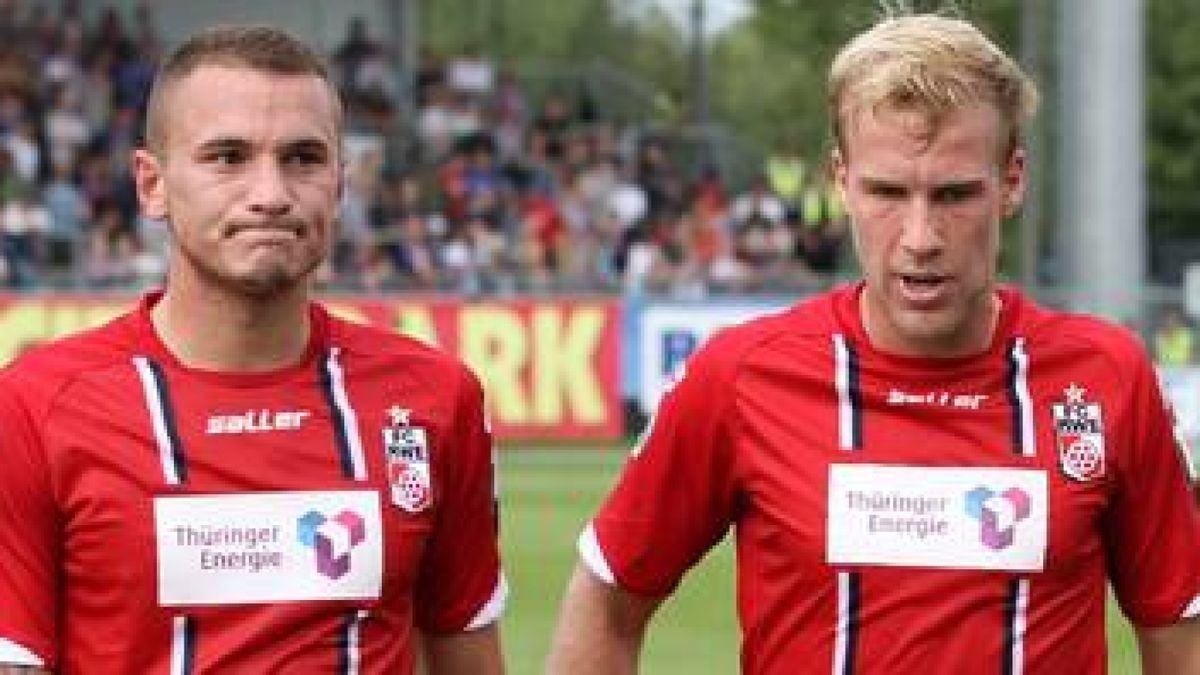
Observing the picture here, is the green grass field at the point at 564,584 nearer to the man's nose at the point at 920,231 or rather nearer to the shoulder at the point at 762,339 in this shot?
the shoulder at the point at 762,339

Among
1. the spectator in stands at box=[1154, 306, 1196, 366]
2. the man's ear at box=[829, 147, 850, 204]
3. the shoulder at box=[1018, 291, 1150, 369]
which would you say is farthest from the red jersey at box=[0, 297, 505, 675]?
the spectator in stands at box=[1154, 306, 1196, 366]

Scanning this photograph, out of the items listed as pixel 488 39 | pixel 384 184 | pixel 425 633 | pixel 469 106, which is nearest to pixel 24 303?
pixel 384 184

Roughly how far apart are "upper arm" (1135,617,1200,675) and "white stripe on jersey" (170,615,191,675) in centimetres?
156

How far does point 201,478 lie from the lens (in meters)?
4.76

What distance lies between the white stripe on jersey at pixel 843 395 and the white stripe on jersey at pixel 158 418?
1.07 meters

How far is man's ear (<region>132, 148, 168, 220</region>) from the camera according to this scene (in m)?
4.79

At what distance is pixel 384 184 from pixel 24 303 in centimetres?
763

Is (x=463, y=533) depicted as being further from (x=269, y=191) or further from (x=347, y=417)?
(x=269, y=191)

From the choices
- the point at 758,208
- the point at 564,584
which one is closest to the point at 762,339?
the point at 564,584

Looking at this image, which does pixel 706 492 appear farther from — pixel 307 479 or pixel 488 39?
pixel 488 39

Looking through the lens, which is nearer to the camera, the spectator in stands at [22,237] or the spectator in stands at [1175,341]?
the spectator in stands at [1175,341]

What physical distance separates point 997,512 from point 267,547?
45.3 inches

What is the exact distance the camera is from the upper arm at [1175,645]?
499 cm

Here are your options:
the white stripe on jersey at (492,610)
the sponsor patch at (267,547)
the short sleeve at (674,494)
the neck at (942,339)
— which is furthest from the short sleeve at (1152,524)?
the sponsor patch at (267,547)
